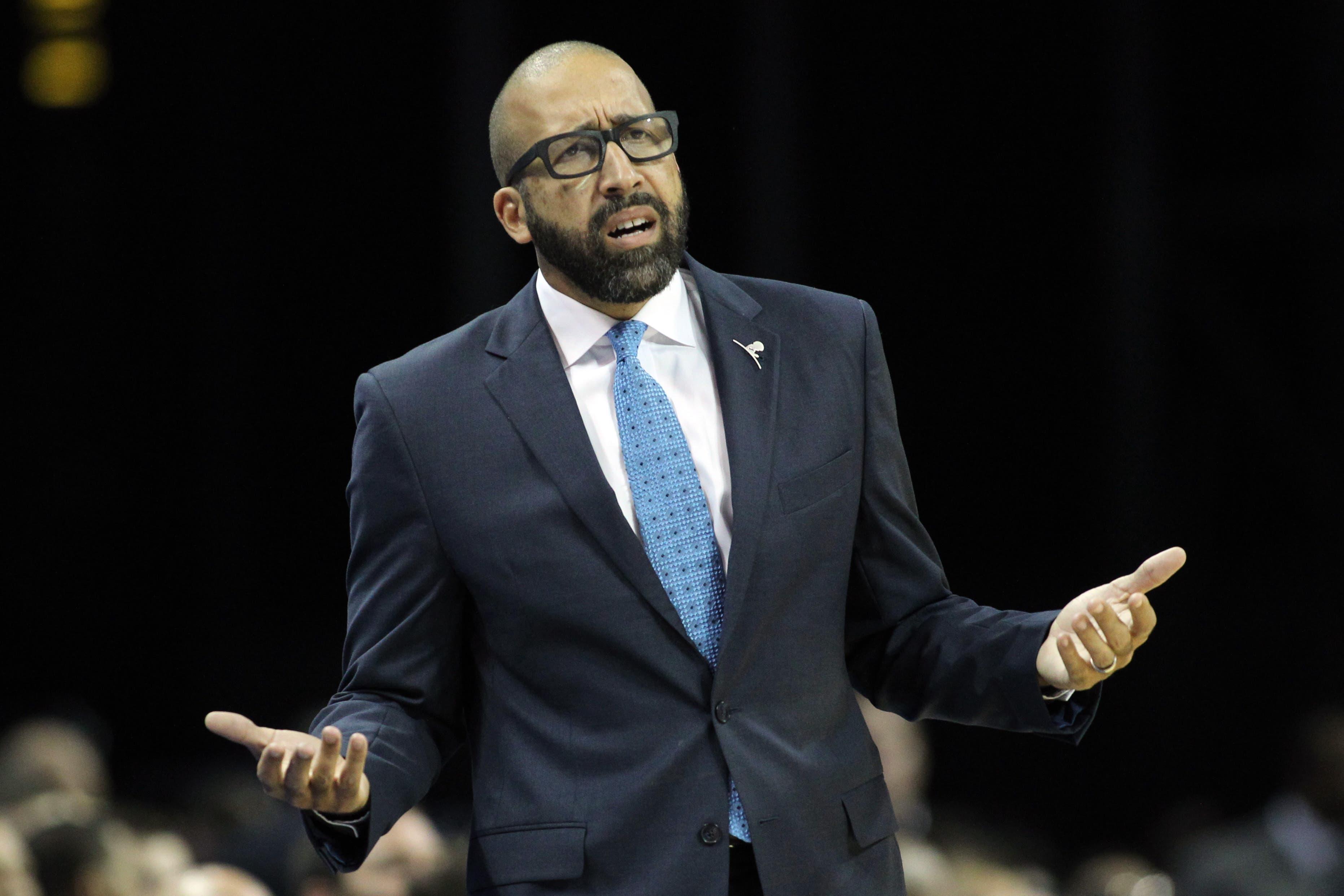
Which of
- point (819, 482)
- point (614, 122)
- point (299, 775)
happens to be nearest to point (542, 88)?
point (614, 122)

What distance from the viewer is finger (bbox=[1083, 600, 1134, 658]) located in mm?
2061

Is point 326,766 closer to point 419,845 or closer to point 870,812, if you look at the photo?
point 870,812

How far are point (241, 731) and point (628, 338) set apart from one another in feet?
2.51

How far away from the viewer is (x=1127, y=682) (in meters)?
7.47

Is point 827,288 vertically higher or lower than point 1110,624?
lower

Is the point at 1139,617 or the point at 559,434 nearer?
the point at 1139,617

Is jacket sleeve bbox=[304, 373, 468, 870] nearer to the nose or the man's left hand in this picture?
the nose

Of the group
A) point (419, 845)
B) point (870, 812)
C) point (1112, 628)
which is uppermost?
point (1112, 628)

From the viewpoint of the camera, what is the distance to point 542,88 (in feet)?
7.85

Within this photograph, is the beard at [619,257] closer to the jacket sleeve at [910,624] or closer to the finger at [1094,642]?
the jacket sleeve at [910,624]

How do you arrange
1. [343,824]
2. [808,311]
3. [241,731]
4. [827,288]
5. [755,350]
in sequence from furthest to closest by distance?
[827,288]
[808,311]
[755,350]
[343,824]
[241,731]

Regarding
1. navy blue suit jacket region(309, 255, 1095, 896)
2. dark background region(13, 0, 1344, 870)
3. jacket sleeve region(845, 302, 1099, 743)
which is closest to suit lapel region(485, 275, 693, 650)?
navy blue suit jacket region(309, 255, 1095, 896)

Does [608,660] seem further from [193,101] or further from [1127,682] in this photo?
[193,101]

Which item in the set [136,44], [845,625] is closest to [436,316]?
[136,44]
